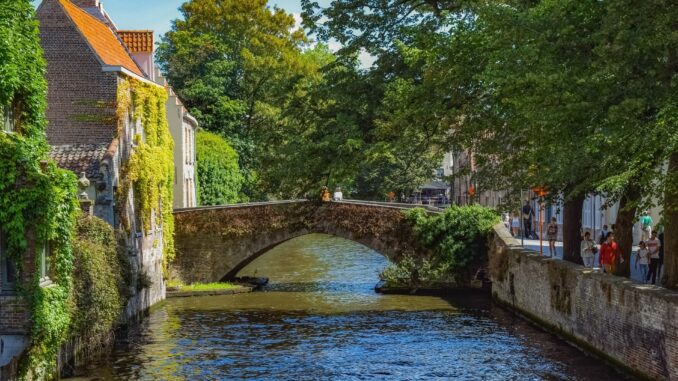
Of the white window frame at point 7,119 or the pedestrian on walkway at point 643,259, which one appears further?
the pedestrian on walkway at point 643,259

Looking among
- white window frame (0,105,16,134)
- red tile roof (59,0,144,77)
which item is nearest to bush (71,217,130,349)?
white window frame (0,105,16,134)

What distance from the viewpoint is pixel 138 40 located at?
133 ft

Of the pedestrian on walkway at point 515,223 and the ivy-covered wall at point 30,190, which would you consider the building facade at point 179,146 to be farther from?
the ivy-covered wall at point 30,190

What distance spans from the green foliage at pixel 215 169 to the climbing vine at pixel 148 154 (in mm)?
15660

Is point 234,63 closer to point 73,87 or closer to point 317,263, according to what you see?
point 317,263

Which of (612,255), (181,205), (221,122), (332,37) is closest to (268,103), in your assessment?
(221,122)

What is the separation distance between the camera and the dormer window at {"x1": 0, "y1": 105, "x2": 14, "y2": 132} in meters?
19.1

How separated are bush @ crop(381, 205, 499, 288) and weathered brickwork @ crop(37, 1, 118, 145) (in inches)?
495

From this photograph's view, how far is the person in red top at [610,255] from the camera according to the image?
2377cm

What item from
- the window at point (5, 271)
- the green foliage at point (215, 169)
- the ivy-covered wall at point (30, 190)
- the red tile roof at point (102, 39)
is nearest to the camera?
the ivy-covered wall at point (30, 190)

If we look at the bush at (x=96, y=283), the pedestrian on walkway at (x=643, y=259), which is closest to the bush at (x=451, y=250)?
the pedestrian on walkway at (x=643, y=259)

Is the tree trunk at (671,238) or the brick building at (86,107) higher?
the brick building at (86,107)

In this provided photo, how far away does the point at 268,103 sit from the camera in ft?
201

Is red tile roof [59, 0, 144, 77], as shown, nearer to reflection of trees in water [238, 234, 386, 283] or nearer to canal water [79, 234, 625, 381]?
canal water [79, 234, 625, 381]
